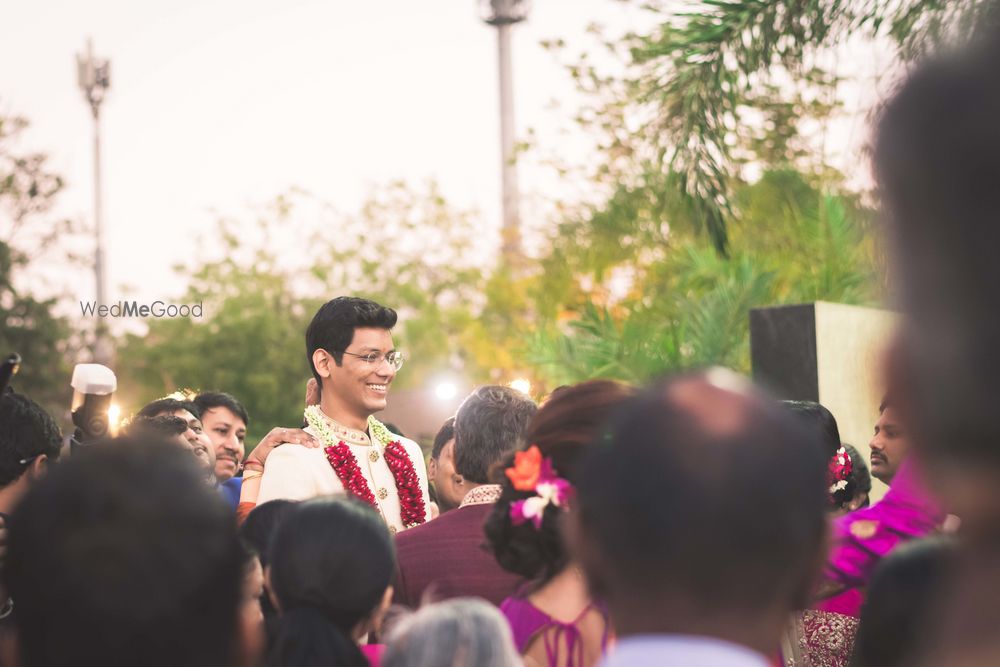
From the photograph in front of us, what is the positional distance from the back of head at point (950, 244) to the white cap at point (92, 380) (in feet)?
13.9

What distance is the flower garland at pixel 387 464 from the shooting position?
4.92 metres

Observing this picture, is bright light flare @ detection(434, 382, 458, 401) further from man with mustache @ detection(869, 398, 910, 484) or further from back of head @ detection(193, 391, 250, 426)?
man with mustache @ detection(869, 398, 910, 484)

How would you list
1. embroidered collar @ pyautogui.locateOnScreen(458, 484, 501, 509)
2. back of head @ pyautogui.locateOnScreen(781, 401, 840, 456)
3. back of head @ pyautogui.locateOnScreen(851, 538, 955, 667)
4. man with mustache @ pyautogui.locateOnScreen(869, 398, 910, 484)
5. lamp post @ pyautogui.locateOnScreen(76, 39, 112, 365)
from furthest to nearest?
1. lamp post @ pyautogui.locateOnScreen(76, 39, 112, 365)
2. man with mustache @ pyautogui.locateOnScreen(869, 398, 910, 484)
3. back of head @ pyautogui.locateOnScreen(781, 401, 840, 456)
4. embroidered collar @ pyautogui.locateOnScreen(458, 484, 501, 509)
5. back of head @ pyautogui.locateOnScreen(851, 538, 955, 667)

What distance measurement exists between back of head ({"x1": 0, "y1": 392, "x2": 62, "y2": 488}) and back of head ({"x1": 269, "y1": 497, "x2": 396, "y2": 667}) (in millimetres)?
1734

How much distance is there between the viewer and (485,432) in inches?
163

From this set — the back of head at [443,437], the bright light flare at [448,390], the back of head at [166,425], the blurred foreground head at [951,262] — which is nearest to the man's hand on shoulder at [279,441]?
the back of head at [166,425]

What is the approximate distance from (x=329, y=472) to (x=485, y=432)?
0.98 m

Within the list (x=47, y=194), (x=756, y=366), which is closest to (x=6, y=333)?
(x=47, y=194)

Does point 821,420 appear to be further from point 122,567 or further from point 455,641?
point 122,567

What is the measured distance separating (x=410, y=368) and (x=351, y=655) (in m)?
35.4

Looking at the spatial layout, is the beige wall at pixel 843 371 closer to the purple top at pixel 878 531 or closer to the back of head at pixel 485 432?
the back of head at pixel 485 432

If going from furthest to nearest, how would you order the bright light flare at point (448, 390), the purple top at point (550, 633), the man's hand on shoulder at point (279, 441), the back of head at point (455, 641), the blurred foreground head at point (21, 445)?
the bright light flare at point (448, 390), the man's hand on shoulder at point (279, 441), the blurred foreground head at point (21, 445), the purple top at point (550, 633), the back of head at point (455, 641)

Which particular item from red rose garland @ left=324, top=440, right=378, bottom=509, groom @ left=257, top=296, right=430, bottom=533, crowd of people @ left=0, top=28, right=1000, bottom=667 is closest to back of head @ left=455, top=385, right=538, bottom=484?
red rose garland @ left=324, top=440, right=378, bottom=509

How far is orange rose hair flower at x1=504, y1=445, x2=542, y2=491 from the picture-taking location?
2.75m
